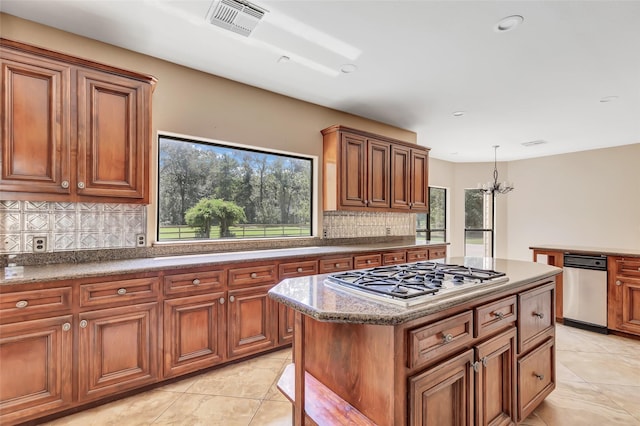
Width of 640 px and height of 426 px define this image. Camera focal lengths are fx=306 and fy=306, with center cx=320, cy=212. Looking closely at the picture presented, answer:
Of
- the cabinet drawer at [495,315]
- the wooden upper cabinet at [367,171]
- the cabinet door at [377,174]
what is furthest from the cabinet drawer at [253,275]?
the cabinet drawer at [495,315]

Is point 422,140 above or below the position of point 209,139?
above

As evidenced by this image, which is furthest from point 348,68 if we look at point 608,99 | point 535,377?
point 608,99

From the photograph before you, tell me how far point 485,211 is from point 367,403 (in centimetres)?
722

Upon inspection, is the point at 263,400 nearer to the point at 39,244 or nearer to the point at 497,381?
the point at 497,381

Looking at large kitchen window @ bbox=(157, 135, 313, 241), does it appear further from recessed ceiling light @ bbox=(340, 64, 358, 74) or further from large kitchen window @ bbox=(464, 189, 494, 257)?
large kitchen window @ bbox=(464, 189, 494, 257)

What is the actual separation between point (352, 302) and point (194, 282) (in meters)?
1.60

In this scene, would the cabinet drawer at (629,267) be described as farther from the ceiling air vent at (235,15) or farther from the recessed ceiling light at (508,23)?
the ceiling air vent at (235,15)

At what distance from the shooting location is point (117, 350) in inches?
83.8

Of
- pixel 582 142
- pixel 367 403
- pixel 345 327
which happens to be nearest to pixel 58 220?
pixel 345 327

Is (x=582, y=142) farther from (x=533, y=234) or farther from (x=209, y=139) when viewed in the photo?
(x=209, y=139)

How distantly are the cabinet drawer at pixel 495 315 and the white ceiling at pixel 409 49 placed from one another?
191cm

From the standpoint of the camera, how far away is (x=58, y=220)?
2.34 m

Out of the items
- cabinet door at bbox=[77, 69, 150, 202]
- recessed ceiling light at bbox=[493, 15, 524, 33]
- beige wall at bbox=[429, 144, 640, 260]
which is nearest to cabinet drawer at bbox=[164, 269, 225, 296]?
cabinet door at bbox=[77, 69, 150, 202]

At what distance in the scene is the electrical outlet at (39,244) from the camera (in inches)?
88.4
